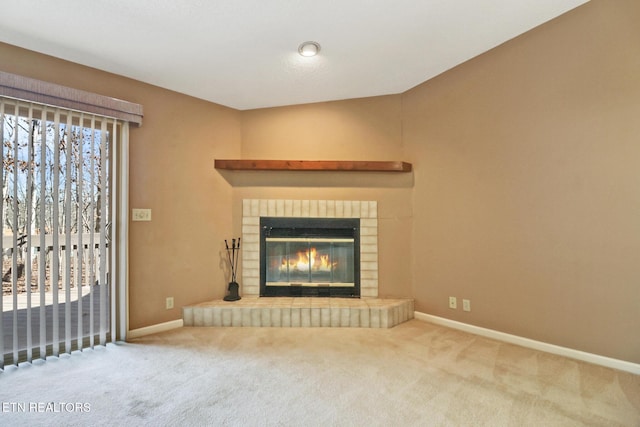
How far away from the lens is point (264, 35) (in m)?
2.29

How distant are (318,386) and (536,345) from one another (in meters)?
1.82

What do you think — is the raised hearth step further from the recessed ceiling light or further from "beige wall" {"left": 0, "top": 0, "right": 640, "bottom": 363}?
the recessed ceiling light

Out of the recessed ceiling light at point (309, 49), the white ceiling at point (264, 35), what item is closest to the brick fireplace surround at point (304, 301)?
the white ceiling at point (264, 35)

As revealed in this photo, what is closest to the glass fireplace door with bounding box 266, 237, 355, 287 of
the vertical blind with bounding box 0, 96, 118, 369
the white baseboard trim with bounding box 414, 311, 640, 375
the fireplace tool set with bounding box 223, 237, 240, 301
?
the fireplace tool set with bounding box 223, 237, 240, 301

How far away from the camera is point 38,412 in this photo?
170cm

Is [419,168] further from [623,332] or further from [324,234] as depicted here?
[623,332]

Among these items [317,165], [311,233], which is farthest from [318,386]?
[317,165]

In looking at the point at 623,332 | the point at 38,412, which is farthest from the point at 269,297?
the point at 623,332

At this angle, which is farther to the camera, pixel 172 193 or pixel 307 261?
pixel 307 261

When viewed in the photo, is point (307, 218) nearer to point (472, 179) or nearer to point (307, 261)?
point (307, 261)

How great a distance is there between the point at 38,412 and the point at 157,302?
4.23 feet

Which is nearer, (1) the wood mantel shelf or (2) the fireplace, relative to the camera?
(1) the wood mantel shelf

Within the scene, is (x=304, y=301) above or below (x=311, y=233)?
below

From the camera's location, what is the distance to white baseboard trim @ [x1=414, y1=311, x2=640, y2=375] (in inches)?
84.0
